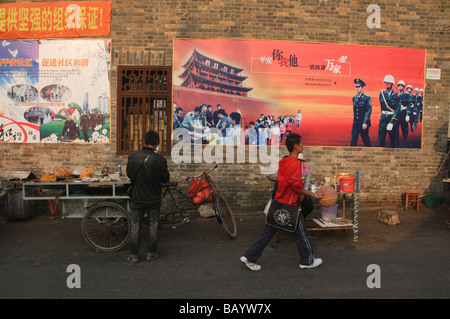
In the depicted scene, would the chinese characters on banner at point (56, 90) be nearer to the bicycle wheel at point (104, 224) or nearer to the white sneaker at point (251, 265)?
the bicycle wheel at point (104, 224)

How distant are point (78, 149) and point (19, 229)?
210 cm

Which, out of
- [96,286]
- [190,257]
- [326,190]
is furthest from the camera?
[326,190]

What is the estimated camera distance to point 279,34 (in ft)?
24.9

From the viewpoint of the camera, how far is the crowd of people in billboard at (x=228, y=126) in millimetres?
7543

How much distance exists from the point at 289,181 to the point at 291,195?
22cm

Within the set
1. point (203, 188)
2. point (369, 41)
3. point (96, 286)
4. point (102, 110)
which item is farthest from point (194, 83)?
point (96, 286)

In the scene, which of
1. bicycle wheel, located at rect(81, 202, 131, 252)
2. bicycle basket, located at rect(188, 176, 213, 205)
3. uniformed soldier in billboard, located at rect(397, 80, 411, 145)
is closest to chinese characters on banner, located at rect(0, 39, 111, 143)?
bicycle wheel, located at rect(81, 202, 131, 252)

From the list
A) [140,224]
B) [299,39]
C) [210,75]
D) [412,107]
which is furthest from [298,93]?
[140,224]

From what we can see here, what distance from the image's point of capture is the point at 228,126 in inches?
299

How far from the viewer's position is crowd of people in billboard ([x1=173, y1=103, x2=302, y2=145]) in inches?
297

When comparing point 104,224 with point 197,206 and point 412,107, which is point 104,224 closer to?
point 197,206

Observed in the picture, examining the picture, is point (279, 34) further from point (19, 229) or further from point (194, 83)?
point (19, 229)

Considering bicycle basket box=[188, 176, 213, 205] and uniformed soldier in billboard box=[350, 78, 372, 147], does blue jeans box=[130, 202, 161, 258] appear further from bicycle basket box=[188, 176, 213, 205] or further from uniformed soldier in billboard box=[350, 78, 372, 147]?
uniformed soldier in billboard box=[350, 78, 372, 147]

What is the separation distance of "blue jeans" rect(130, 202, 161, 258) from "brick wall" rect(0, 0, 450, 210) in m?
2.73
